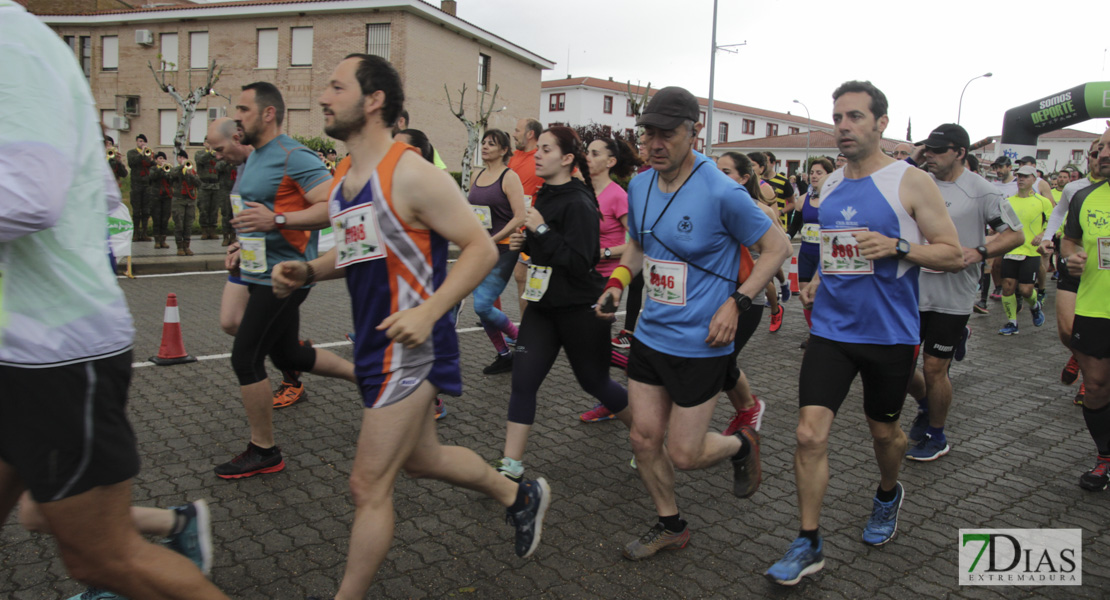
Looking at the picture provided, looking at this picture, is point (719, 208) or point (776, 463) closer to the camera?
point (719, 208)

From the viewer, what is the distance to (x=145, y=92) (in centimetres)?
3903

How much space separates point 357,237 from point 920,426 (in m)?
4.22

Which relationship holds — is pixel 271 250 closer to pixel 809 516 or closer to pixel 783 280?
pixel 809 516

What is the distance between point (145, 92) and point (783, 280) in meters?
40.3

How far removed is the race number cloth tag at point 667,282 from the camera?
3.29 metres

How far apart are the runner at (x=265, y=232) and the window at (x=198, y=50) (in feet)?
127

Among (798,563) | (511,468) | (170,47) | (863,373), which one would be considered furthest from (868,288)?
(170,47)

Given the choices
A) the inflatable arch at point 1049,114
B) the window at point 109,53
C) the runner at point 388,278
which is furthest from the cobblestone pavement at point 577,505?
the window at point 109,53

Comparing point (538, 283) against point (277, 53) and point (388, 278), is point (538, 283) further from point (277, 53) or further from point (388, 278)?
point (277, 53)

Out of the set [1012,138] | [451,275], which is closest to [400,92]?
[451,275]

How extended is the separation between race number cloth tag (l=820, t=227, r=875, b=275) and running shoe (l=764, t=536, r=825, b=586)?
47.7 inches

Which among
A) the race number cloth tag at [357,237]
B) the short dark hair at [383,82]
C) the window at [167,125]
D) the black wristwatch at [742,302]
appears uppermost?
the window at [167,125]

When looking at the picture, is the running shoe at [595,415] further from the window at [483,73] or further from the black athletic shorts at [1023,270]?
the window at [483,73]

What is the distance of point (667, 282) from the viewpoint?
3.34m
